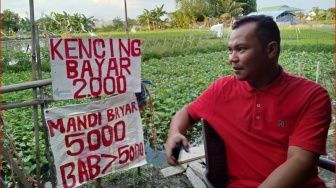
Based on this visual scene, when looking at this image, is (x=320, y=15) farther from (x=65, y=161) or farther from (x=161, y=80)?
(x=65, y=161)

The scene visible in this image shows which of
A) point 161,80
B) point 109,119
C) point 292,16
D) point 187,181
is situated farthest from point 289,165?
point 292,16

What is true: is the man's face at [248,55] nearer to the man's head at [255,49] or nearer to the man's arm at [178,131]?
the man's head at [255,49]

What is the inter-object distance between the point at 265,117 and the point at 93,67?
1.26m

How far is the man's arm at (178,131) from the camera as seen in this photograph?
1402 mm

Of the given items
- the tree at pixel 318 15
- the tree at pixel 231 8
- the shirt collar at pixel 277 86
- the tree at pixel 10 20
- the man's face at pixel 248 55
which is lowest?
the shirt collar at pixel 277 86

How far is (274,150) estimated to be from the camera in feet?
4.42

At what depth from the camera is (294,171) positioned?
1207 mm

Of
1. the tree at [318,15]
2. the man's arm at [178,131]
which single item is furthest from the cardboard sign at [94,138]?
the tree at [318,15]

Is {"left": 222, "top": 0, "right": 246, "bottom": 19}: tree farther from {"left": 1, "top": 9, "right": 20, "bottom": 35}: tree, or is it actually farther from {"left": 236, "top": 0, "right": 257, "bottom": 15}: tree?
{"left": 1, "top": 9, "right": 20, "bottom": 35}: tree

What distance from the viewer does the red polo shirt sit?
1.27 metres

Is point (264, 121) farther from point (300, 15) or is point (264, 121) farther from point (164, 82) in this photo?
point (300, 15)

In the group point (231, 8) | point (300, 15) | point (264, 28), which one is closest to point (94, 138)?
point (264, 28)

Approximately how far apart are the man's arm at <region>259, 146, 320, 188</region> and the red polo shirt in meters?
0.03

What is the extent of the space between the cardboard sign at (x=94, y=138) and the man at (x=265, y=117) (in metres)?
0.91
